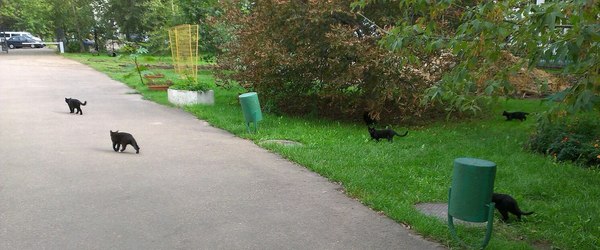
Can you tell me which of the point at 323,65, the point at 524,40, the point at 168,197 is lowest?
the point at 168,197

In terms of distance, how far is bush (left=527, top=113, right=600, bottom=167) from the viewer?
24.8ft

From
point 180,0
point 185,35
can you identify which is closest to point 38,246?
point 185,35

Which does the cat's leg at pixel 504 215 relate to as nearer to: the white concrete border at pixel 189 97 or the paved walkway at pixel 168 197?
the paved walkway at pixel 168 197

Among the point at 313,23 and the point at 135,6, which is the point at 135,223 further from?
the point at 135,6

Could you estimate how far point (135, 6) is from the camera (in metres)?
39.1

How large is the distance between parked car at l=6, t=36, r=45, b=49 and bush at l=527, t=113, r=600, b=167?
55.4 m

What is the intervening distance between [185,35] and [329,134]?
25.5 ft

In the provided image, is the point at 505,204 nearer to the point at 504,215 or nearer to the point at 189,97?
the point at 504,215

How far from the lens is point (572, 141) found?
791 centimetres

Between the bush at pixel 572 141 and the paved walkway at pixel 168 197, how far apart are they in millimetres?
3956

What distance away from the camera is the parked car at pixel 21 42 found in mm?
53719

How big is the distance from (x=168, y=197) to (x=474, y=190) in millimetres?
3532

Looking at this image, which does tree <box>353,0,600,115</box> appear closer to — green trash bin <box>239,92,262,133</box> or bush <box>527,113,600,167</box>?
bush <box>527,113,600,167</box>

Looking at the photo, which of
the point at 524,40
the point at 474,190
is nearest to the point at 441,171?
the point at 474,190
